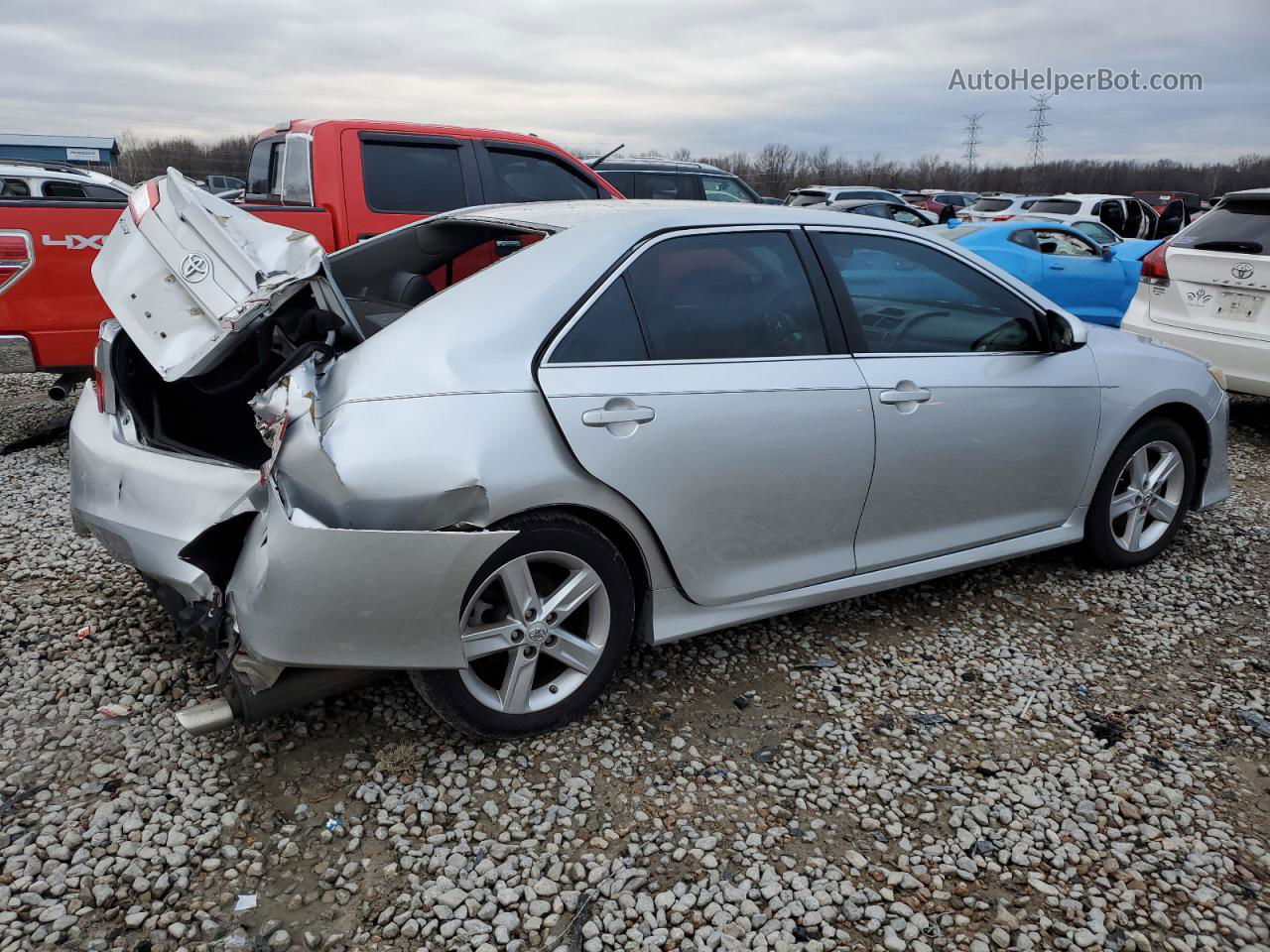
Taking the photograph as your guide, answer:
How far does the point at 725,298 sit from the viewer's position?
3.07m

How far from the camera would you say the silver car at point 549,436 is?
2.44 m

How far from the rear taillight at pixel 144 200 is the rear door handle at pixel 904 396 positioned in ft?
7.97

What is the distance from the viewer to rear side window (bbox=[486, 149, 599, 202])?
6684 millimetres

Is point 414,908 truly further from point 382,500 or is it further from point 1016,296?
point 1016,296

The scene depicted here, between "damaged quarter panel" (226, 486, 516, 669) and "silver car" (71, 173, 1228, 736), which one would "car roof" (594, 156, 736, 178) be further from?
"damaged quarter panel" (226, 486, 516, 669)

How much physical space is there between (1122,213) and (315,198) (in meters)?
15.1

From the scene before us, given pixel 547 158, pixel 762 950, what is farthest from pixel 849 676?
pixel 547 158

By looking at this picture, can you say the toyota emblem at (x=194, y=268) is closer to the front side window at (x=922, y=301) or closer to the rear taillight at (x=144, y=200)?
the rear taillight at (x=144, y=200)

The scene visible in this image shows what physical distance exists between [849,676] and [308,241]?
7.63 feet

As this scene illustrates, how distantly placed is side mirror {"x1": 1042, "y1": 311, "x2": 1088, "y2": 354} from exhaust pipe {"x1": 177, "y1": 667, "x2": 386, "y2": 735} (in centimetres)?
283

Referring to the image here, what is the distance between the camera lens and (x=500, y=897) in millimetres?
2297

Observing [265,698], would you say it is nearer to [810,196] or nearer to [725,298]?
[725,298]

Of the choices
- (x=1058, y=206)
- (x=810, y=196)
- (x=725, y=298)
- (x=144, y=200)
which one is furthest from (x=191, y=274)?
(x=810, y=196)

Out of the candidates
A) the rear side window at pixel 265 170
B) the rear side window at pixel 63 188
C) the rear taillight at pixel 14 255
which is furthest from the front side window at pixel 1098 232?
the rear side window at pixel 63 188
